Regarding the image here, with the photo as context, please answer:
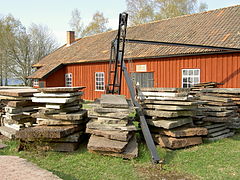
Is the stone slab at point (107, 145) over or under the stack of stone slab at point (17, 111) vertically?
under

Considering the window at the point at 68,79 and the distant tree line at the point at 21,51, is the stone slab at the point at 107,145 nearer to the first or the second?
the window at the point at 68,79

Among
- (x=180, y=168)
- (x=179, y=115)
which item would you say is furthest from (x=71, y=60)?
(x=180, y=168)

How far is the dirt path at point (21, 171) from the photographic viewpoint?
139 inches

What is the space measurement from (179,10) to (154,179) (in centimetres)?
3030

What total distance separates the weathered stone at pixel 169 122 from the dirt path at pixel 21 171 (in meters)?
A: 3.08

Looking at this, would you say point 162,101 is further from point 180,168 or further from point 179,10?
point 179,10

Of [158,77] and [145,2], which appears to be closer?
[158,77]

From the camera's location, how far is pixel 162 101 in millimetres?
6102

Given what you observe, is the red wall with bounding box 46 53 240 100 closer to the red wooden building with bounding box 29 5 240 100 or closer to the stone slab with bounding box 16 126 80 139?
the red wooden building with bounding box 29 5 240 100

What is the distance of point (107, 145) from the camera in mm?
5121

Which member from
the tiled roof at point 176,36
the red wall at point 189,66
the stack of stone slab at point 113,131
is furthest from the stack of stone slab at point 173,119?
the tiled roof at point 176,36

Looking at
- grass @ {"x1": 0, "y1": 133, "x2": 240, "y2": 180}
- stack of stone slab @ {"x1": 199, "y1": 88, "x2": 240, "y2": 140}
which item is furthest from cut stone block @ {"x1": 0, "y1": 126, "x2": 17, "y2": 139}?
stack of stone slab @ {"x1": 199, "y1": 88, "x2": 240, "y2": 140}

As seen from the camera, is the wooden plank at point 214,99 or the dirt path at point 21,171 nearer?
the dirt path at point 21,171

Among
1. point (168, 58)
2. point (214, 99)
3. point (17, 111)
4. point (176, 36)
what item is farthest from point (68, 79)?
point (214, 99)
